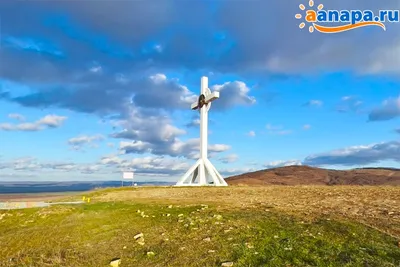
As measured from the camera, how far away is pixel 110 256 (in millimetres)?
9914

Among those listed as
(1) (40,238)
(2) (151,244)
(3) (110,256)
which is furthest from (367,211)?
(1) (40,238)

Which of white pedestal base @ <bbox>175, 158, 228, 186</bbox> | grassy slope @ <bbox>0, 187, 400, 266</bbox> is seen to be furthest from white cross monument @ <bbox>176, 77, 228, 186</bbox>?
grassy slope @ <bbox>0, 187, 400, 266</bbox>

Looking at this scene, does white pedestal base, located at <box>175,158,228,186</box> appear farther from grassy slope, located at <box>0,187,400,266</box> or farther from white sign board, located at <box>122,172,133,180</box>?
grassy slope, located at <box>0,187,400,266</box>

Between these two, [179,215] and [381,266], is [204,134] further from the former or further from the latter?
[381,266]

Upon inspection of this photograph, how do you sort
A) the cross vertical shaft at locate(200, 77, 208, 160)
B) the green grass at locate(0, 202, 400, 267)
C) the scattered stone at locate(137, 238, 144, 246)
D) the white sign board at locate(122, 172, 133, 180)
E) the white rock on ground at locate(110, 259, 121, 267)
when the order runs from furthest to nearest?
the white sign board at locate(122, 172, 133, 180), the cross vertical shaft at locate(200, 77, 208, 160), the scattered stone at locate(137, 238, 144, 246), the white rock on ground at locate(110, 259, 121, 267), the green grass at locate(0, 202, 400, 267)

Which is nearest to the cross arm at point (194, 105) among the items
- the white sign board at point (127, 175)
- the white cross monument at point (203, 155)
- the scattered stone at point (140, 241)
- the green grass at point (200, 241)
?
the white cross monument at point (203, 155)

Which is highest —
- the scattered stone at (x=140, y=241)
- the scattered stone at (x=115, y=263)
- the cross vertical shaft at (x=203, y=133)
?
the cross vertical shaft at (x=203, y=133)

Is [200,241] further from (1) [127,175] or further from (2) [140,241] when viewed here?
(1) [127,175]

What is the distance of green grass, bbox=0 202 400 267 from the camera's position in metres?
8.54

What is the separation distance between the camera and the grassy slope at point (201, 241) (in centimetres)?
855

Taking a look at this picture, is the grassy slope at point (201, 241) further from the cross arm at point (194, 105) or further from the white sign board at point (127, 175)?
the cross arm at point (194, 105)

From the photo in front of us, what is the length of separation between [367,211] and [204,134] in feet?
78.5

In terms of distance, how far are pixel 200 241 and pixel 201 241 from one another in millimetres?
37

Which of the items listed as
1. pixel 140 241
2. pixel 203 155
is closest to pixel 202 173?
pixel 203 155
